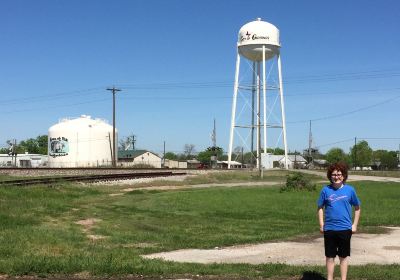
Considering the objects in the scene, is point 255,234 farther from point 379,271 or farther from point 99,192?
point 99,192

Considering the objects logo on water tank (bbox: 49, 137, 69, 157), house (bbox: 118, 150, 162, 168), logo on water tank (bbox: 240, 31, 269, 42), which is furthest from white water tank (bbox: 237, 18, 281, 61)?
house (bbox: 118, 150, 162, 168)

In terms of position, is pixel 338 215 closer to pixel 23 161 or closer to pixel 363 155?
pixel 23 161

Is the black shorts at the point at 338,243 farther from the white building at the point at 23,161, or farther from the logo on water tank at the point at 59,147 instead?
the white building at the point at 23,161

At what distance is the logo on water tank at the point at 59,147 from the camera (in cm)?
9488

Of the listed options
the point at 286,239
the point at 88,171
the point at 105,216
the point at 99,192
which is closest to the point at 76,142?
the point at 88,171

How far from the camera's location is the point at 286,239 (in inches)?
507

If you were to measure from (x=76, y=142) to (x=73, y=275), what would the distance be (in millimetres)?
88571

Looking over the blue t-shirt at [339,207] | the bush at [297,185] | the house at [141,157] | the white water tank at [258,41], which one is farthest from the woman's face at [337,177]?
the house at [141,157]

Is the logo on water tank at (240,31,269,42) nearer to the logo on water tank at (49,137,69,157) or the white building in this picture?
the logo on water tank at (49,137,69,157)

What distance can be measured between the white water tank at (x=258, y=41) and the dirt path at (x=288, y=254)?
5549 cm

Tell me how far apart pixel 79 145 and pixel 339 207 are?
90.5m

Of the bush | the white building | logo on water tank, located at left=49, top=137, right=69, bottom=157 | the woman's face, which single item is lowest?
the bush

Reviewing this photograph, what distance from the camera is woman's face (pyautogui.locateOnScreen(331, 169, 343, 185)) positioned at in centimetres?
750

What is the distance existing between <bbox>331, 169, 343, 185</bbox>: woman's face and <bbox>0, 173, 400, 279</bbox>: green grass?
165cm
